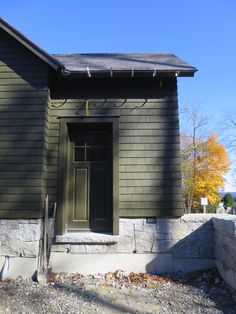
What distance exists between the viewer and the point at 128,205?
708cm

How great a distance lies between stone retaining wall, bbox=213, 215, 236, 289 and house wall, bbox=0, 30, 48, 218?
3.40 m

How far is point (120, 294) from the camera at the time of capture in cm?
564

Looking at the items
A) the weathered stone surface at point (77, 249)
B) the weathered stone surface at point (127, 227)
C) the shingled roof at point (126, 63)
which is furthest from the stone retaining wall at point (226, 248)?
the shingled roof at point (126, 63)

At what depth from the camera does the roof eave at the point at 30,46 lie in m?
6.93

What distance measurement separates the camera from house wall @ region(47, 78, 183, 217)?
7.08m

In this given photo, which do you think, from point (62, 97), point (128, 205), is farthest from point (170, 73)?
point (128, 205)

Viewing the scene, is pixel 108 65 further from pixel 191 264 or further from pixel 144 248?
pixel 191 264

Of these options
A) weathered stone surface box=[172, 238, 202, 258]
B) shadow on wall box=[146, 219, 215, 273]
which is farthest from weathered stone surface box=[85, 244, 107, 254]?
weathered stone surface box=[172, 238, 202, 258]

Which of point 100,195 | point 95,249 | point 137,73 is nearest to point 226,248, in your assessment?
point 95,249

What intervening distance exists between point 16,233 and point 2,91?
2846mm

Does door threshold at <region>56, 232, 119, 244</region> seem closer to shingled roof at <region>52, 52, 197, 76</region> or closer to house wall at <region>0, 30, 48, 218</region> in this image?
house wall at <region>0, 30, 48, 218</region>

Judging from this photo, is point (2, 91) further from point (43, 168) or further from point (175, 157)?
point (175, 157)

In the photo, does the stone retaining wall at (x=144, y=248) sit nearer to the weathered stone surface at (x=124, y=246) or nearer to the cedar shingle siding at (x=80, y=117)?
the weathered stone surface at (x=124, y=246)

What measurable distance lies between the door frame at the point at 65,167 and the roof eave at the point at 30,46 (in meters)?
1.13
